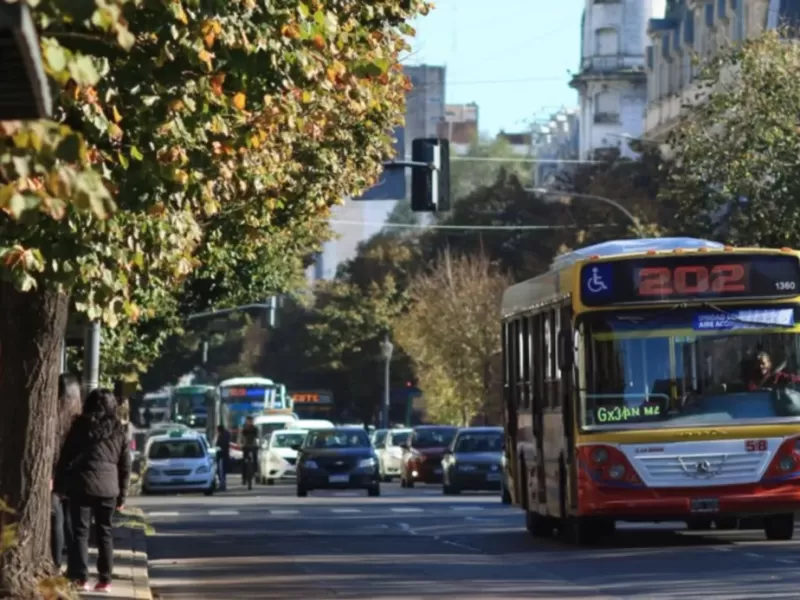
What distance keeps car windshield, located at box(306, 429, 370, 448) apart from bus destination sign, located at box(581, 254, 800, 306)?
26.9 meters

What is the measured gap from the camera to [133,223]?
627 inches

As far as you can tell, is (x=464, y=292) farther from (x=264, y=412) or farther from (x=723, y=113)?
(x=723, y=113)

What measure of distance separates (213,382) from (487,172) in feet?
75.0

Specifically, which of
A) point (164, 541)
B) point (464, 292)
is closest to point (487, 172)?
point (464, 292)

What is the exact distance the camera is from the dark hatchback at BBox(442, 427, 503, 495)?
47.3m

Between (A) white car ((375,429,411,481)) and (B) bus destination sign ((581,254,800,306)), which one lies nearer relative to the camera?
(B) bus destination sign ((581,254,800,306))

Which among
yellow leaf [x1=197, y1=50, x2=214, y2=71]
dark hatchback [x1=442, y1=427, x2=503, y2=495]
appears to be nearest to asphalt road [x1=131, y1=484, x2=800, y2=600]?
yellow leaf [x1=197, y1=50, x2=214, y2=71]

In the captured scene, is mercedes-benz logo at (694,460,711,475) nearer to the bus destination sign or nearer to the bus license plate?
the bus license plate

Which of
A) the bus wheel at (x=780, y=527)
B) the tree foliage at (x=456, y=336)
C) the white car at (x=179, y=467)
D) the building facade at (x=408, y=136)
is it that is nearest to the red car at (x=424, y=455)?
the white car at (x=179, y=467)

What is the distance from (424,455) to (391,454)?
10.8 metres

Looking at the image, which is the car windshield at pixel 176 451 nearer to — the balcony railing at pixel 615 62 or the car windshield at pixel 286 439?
the car windshield at pixel 286 439

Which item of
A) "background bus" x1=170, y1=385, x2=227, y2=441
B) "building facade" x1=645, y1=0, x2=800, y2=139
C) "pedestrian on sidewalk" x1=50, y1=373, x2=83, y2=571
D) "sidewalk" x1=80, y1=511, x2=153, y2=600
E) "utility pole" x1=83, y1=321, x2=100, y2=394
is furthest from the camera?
"background bus" x1=170, y1=385, x2=227, y2=441

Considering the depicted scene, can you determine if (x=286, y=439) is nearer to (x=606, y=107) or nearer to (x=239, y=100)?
(x=239, y=100)

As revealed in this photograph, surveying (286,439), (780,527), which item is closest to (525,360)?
(780,527)
